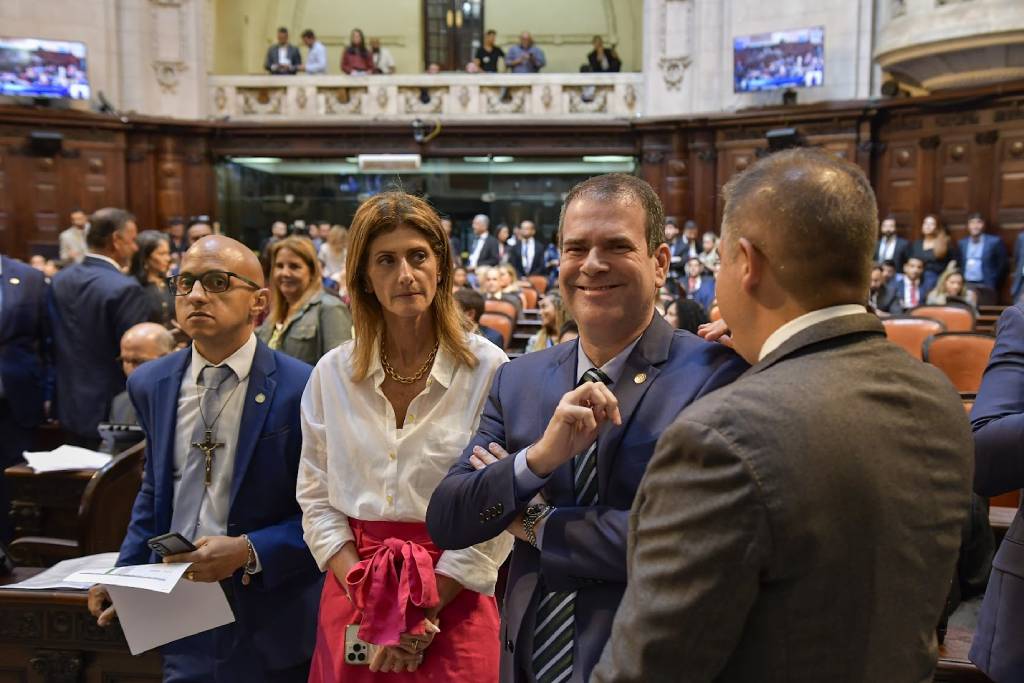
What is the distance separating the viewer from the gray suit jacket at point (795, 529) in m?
0.96

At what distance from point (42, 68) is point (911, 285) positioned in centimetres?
1189

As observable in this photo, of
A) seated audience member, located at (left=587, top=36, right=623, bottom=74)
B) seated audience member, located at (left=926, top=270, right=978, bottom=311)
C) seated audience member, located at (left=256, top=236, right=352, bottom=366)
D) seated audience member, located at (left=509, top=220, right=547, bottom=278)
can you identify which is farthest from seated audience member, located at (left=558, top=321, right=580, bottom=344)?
seated audience member, located at (left=587, top=36, right=623, bottom=74)

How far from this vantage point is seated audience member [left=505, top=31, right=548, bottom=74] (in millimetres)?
14977

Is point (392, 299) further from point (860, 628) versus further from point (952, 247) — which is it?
point (952, 247)

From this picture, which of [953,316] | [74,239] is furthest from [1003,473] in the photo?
[74,239]

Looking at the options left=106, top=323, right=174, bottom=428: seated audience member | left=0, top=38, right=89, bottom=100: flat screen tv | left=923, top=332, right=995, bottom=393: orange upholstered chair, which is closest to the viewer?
left=106, top=323, right=174, bottom=428: seated audience member

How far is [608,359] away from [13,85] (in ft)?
→ 46.0

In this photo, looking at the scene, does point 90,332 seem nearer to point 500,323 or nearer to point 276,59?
point 500,323

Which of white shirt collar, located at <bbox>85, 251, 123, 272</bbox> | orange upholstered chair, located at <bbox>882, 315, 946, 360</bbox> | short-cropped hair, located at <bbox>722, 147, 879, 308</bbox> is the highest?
short-cropped hair, located at <bbox>722, 147, 879, 308</bbox>

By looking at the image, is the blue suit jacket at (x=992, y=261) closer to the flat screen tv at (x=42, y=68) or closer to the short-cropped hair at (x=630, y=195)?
the short-cropped hair at (x=630, y=195)

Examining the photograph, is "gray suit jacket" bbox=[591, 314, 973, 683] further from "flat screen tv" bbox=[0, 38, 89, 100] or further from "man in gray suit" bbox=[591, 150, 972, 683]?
"flat screen tv" bbox=[0, 38, 89, 100]

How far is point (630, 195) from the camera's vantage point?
147 cm

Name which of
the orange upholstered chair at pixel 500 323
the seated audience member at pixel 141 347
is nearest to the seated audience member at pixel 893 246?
the orange upholstered chair at pixel 500 323

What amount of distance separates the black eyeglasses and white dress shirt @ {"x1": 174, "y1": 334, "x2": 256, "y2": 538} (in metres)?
0.15
